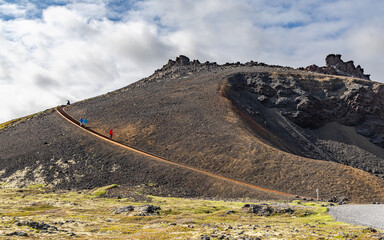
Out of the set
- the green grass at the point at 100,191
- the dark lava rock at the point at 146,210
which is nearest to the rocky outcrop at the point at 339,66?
the green grass at the point at 100,191

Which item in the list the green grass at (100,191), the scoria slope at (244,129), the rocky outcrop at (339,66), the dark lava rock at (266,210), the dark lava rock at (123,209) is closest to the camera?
the dark lava rock at (266,210)

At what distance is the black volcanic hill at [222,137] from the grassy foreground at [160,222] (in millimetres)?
9043

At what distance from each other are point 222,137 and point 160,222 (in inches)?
1188

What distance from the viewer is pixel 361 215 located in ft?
Result: 82.7

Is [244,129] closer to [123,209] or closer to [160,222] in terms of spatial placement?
[123,209]

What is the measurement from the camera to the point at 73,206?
33.3 m

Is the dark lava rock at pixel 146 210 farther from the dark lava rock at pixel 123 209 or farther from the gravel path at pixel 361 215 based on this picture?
the gravel path at pixel 361 215

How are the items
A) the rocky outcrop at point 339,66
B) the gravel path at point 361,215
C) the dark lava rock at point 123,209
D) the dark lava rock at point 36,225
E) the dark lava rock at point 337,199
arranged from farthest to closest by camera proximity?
the rocky outcrop at point 339,66
the dark lava rock at point 337,199
the dark lava rock at point 123,209
the gravel path at point 361,215
the dark lava rock at point 36,225

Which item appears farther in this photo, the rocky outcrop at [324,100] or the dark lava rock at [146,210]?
the rocky outcrop at [324,100]

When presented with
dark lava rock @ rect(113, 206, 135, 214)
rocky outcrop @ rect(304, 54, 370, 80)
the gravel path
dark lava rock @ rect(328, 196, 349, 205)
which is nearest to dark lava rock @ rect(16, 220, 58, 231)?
dark lava rock @ rect(113, 206, 135, 214)

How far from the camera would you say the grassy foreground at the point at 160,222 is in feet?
64.4

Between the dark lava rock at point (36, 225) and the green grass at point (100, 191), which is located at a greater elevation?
the green grass at point (100, 191)

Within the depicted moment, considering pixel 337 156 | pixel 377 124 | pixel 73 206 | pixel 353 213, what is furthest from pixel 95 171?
pixel 377 124

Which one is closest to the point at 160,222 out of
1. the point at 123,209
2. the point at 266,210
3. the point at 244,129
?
the point at 123,209
